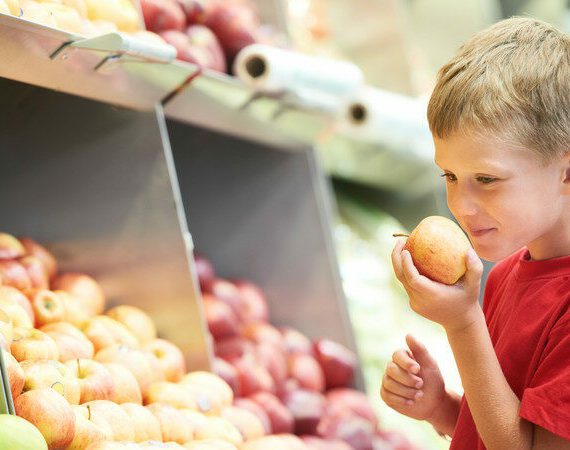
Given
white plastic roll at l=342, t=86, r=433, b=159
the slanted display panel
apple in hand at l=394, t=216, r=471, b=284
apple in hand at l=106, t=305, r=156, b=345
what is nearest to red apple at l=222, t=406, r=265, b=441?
the slanted display panel

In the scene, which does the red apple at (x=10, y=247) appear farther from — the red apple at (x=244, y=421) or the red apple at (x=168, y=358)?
the red apple at (x=244, y=421)

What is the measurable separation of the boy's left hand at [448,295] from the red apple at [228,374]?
0.99 m

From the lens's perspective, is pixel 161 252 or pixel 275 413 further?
pixel 275 413

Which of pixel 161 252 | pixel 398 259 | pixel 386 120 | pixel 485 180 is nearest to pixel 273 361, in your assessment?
pixel 161 252

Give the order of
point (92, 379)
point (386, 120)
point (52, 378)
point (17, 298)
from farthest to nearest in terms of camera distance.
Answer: point (386, 120) → point (17, 298) → point (92, 379) → point (52, 378)

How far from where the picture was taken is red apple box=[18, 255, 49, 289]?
2.01 meters

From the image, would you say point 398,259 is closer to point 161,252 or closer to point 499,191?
point 499,191

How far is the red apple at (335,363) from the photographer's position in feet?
8.74

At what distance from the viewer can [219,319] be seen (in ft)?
8.26

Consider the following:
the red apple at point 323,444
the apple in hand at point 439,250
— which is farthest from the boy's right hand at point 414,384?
the red apple at point 323,444

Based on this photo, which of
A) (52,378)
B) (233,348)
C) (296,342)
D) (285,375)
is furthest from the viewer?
(296,342)

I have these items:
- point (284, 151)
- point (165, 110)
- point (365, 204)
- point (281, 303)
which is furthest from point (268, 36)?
point (365, 204)

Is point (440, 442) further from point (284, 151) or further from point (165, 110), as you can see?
point (165, 110)

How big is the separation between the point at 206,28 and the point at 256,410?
1.12 meters
